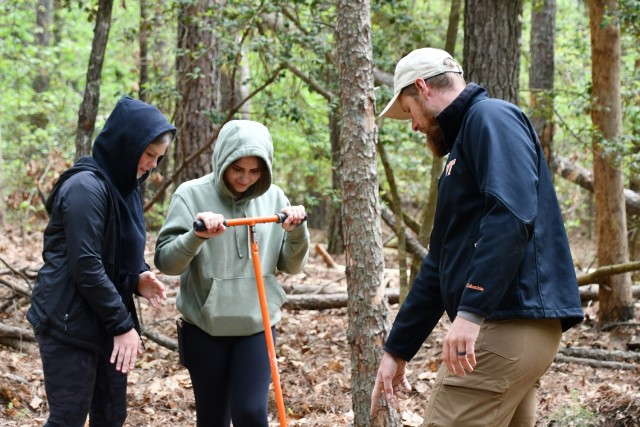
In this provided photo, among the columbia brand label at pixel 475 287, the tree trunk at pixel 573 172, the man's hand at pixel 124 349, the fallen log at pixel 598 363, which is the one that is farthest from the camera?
the tree trunk at pixel 573 172

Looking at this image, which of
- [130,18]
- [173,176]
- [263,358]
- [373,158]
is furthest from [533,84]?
[130,18]

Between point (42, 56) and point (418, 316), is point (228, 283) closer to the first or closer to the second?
point (418, 316)

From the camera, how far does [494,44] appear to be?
7.20 m

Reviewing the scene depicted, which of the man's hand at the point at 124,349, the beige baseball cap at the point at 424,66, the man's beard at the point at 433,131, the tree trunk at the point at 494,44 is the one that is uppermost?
the tree trunk at the point at 494,44

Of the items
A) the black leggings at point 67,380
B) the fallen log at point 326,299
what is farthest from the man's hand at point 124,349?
the fallen log at point 326,299

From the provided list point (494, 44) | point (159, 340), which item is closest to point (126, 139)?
point (159, 340)

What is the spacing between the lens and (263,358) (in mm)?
3678

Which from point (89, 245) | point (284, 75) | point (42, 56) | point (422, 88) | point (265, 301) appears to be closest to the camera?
point (422, 88)

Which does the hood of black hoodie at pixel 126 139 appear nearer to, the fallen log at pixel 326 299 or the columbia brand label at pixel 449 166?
the columbia brand label at pixel 449 166

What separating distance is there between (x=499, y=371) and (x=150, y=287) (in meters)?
1.98

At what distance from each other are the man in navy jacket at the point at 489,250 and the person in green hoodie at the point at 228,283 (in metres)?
1.09

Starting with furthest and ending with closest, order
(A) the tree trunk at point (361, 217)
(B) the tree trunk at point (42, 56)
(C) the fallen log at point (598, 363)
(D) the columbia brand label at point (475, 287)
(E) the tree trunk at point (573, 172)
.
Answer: (B) the tree trunk at point (42, 56), (E) the tree trunk at point (573, 172), (C) the fallen log at point (598, 363), (A) the tree trunk at point (361, 217), (D) the columbia brand label at point (475, 287)

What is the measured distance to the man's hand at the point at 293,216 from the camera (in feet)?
11.6

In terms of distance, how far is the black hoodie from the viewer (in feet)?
10.7
